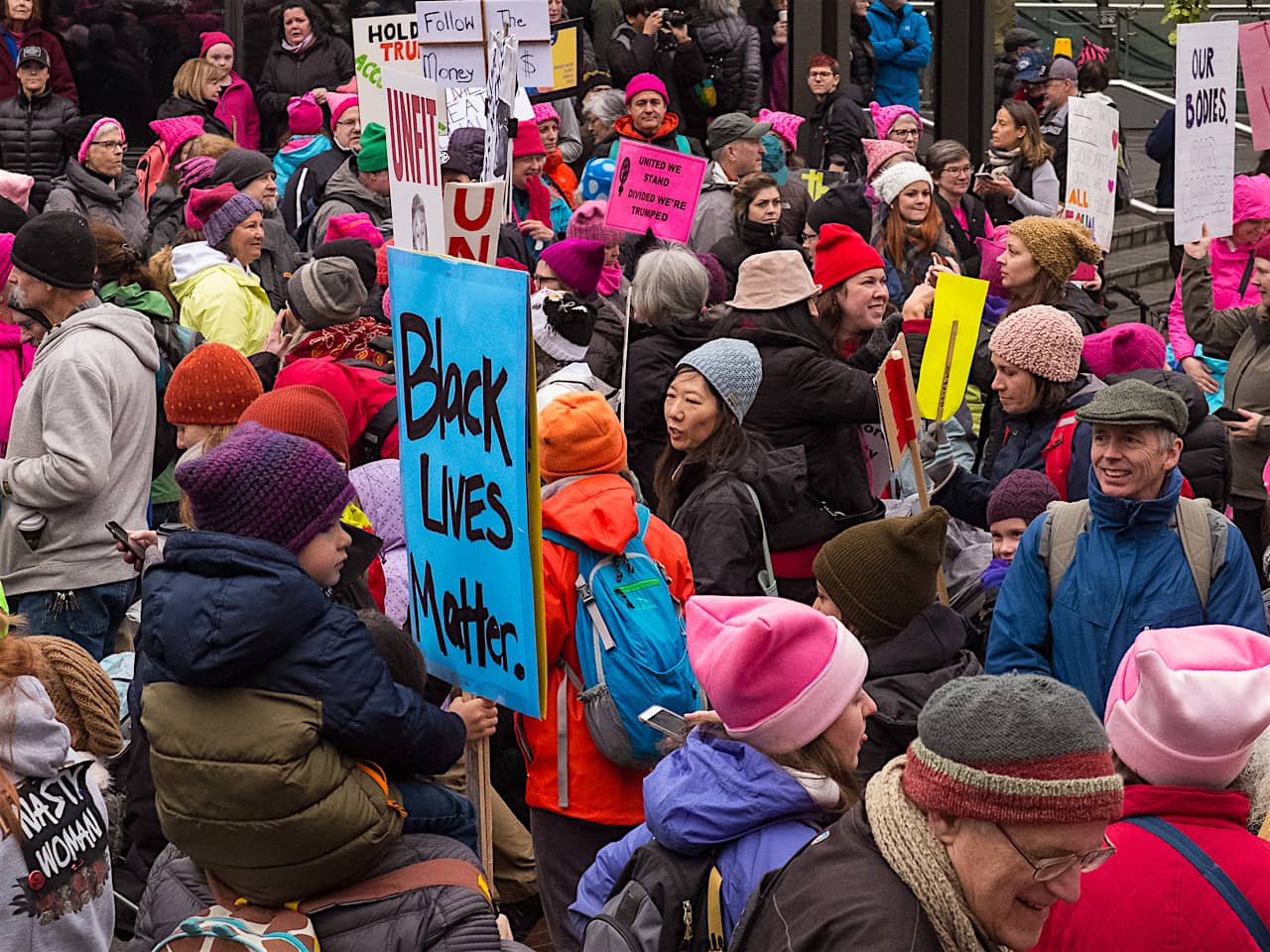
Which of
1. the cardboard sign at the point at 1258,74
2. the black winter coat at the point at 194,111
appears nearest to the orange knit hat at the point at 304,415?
the cardboard sign at the point at 1258,74

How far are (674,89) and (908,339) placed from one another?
8.20 m

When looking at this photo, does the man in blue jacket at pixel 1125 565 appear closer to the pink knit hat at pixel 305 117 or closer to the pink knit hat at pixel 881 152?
the pink knit hat at pixel 881 152

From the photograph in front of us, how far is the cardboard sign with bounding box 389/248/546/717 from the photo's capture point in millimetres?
3596

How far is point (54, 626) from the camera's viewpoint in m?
5.96

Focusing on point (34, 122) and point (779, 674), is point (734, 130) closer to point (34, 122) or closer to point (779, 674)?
point (34, 122)

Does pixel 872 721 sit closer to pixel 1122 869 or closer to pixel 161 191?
pixel 1122 869

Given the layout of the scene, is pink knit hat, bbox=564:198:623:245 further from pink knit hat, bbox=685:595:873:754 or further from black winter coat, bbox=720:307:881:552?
pink knit hat, bbox=685:595:873:754

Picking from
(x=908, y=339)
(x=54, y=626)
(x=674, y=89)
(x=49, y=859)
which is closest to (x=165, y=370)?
(x=54, y=626)

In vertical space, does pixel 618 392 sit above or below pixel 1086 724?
below

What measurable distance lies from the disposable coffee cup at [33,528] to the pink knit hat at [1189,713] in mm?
3996

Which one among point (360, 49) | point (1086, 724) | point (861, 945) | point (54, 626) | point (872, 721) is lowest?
point (54, 626)

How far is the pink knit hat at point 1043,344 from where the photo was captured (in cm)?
597

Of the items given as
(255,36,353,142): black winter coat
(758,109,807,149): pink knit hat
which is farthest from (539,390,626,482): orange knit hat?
(255,36,353,142): black winter coat

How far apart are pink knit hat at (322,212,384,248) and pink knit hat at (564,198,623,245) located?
107 cm
